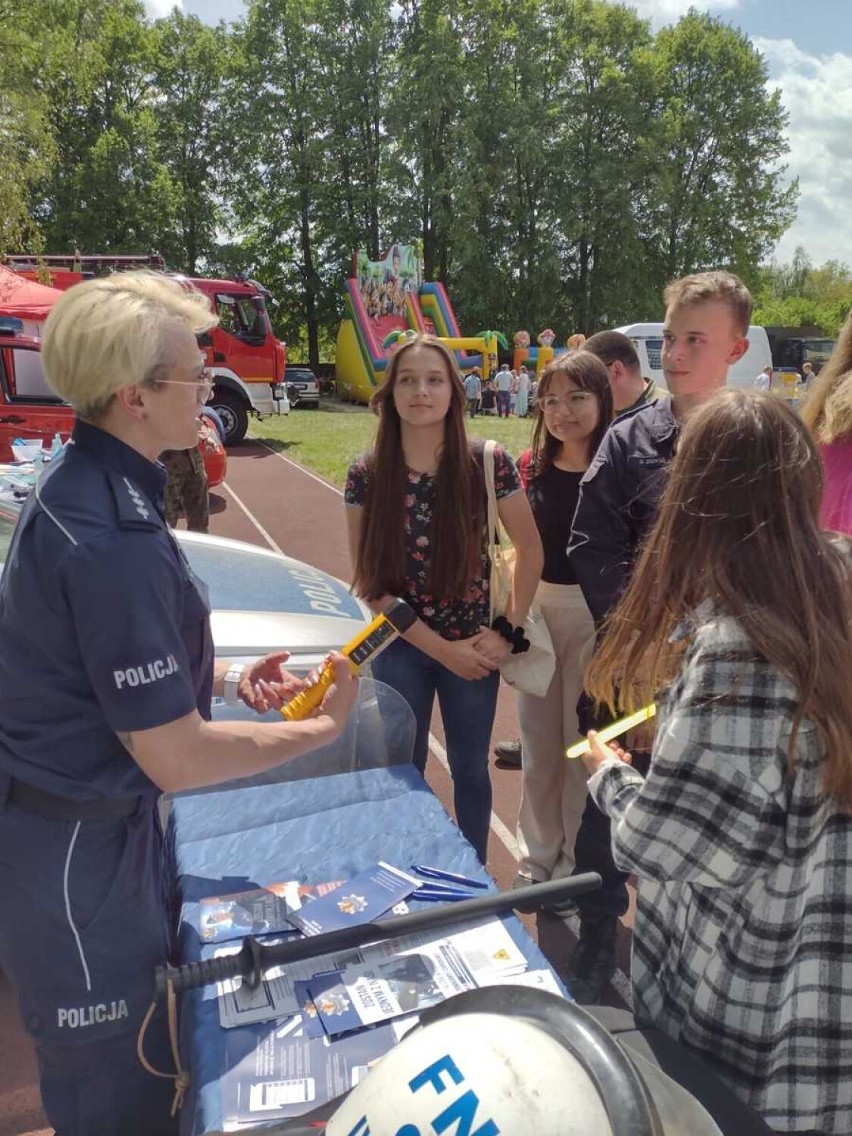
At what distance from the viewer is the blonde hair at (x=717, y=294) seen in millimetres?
2537

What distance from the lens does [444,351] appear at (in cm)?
275

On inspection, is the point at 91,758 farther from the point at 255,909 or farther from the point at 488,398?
the point at 488,398

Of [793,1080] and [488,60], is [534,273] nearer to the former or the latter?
[488,60]

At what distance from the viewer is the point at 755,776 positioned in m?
1.22

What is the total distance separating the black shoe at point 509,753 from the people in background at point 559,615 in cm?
113

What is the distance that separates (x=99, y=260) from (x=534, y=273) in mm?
22653

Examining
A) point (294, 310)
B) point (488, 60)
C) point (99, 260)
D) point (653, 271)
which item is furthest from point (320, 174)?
point (99, 260)

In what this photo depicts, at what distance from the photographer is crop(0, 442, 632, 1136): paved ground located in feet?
7.76

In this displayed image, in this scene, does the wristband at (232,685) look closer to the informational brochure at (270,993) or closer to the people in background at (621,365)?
the informational brochure at (270,993)

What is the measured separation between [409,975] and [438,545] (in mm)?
1453

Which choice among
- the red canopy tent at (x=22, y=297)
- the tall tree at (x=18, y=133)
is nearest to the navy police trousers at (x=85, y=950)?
the red canopy tent at (x=22, y=297)

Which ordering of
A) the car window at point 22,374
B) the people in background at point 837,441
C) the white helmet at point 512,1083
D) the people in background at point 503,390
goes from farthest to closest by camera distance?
the people in background at point 503,390, the car window at point 22,374, the people in background at point 837,441, the white helmet at point 512,1083

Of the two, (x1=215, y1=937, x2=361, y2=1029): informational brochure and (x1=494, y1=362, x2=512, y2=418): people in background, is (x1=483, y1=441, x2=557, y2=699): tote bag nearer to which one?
(x1=215, y1=937, x2=361, y2=1029): informational brochure

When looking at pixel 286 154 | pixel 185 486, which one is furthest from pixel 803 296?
pixel 185 486
